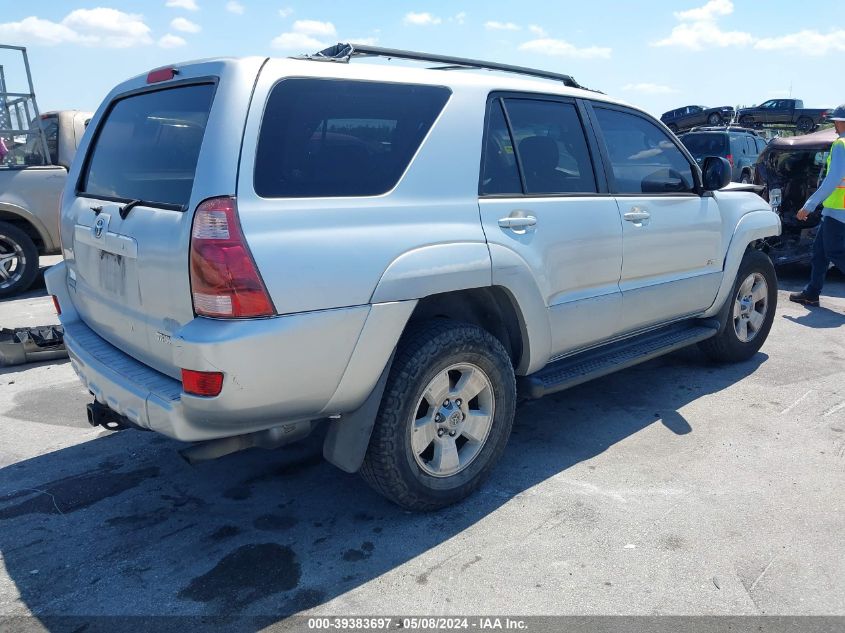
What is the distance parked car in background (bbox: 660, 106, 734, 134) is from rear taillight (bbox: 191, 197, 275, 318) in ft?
90.2

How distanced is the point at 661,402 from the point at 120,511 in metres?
3.34

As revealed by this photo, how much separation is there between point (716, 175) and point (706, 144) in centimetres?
1325

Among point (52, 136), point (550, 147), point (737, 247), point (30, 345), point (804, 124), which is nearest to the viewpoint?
point (550, 147)

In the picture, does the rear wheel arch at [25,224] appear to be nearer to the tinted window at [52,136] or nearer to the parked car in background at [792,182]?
the tinted window at [52,136]

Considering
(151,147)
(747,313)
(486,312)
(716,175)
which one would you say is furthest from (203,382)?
(747,313)

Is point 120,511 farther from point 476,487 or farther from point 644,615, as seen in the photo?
point 644,615

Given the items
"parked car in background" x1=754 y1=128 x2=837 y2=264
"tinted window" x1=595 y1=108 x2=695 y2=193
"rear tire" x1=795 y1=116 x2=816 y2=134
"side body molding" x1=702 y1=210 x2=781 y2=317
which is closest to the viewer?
"tinted window" x1=595 y1=108 x2=695 y2=193

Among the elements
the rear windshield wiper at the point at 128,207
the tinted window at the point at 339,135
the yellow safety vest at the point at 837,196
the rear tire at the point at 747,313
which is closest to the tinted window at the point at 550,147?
the tinted window at the point at 339,135

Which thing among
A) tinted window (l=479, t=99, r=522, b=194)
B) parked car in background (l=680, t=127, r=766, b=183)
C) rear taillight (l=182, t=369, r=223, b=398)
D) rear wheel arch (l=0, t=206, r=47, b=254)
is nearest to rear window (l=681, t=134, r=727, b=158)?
parked car in background (l=680, t=127, r=766, b=183)

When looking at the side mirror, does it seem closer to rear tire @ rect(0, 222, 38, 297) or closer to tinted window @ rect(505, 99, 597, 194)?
tinted window @ rect(505, 99, 597, 194)

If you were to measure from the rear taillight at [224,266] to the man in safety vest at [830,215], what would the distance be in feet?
20.3

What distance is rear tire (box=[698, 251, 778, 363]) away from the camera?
16.8 feet

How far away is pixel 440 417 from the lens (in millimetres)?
3141

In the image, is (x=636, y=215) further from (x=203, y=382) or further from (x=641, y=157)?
(x=203, y=382)
